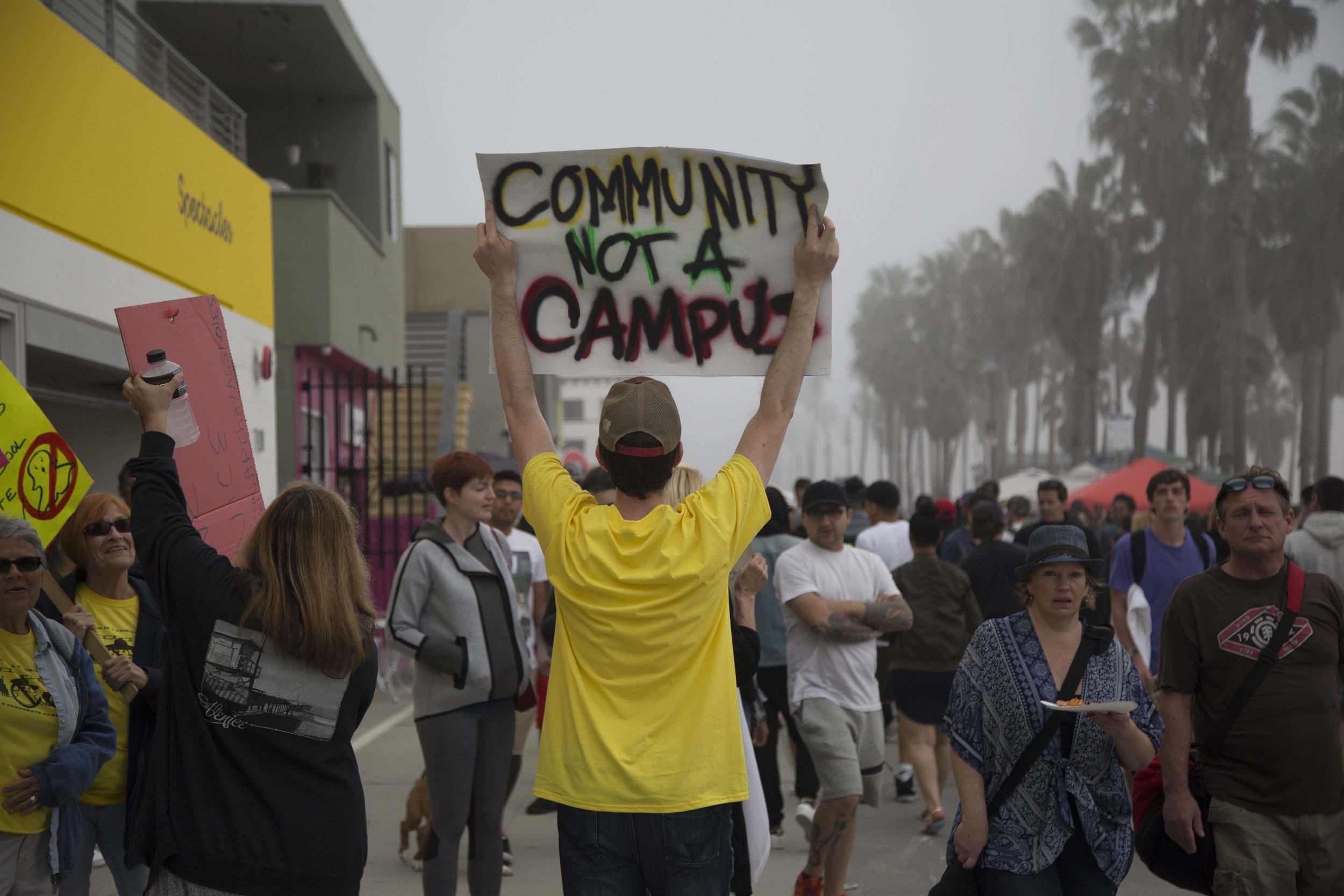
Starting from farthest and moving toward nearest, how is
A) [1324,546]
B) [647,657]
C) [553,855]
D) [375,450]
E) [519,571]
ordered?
1. [375,450]
2. [1324,546]
3. [519,571]
4. [553,855]
5. [647,657]

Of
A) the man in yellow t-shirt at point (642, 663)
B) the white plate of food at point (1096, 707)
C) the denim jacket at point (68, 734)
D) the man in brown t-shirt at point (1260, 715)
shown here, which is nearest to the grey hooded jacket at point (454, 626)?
the denim jacket at point (68, 734)

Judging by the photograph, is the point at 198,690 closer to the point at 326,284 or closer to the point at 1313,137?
the point at 326,284

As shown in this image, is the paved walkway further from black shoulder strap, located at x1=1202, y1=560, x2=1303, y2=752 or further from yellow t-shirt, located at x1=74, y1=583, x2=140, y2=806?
black shoulder strap, located at x1=1202, y1=560, x2=1303, y2=752

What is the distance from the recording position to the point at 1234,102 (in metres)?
35.1

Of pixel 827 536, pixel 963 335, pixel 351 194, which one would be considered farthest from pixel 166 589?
pixel 963 335

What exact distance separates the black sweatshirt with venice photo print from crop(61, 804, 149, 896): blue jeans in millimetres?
1299

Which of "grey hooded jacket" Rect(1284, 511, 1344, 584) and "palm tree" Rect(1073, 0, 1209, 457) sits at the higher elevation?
"palm tree" Rect(1073, 0, 1209, 457)

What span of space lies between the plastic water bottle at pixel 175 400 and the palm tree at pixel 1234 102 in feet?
115

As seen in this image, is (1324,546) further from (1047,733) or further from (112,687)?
(112,687)

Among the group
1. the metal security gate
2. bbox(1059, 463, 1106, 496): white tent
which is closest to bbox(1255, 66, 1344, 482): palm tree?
bbox(1059, 463, 1106, 496): white tent

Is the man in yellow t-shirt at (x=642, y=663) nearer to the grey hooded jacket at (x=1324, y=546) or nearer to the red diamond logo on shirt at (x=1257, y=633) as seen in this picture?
the red diamond logo on shirt at (x=1257, y=633)

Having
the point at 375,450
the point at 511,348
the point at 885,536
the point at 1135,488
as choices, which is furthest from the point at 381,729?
the point at 1135,488

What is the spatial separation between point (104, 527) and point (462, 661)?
155 cm

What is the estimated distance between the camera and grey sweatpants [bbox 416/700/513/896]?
5211 millimetres
